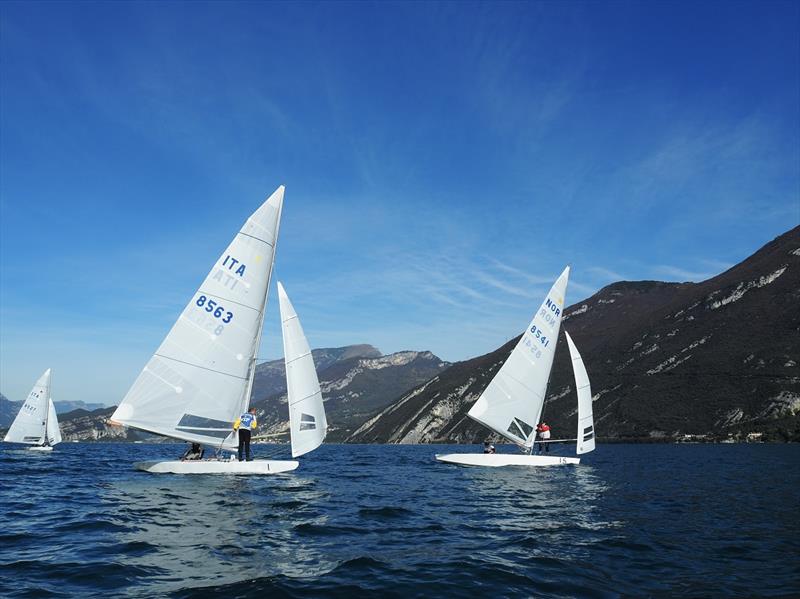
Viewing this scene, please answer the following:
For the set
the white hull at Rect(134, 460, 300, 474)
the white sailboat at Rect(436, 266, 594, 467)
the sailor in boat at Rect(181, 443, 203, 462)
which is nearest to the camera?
the white hull at Rect(134, 460, 300, 474)

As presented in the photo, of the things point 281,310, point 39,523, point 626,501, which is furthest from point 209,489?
point 626,501

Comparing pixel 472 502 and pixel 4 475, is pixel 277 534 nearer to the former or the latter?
pixel 472 502

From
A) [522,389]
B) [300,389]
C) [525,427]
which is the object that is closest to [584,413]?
[525,427]

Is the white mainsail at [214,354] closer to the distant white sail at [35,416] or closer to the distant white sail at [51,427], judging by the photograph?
the distant white sail at [51,427]

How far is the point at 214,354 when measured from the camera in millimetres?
30188

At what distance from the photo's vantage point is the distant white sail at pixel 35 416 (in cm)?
7138

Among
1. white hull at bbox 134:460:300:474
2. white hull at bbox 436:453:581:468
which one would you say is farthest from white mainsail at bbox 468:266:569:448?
white hull at bbox 134:460:300:474

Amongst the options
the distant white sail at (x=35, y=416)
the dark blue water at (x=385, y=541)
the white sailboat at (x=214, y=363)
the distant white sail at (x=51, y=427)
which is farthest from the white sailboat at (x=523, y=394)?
the distant white sail at (x=35, y=416)

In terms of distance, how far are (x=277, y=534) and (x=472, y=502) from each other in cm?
993

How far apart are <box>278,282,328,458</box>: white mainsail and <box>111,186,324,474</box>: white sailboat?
202cm

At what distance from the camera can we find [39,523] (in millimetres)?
16719

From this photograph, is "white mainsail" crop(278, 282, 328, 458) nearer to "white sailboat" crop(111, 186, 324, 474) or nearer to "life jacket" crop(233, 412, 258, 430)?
"white sailboat" crop(111, 186, 324, 474)

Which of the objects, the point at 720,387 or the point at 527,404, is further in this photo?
the point at 720,387

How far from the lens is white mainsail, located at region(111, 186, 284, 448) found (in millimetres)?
29156
